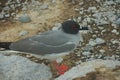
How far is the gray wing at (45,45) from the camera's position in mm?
8609

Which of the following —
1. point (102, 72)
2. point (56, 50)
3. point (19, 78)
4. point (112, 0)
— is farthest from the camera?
point (112, 0)

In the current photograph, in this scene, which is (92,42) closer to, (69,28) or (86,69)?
(69,28)

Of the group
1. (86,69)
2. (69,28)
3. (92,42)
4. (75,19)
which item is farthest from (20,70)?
(75,19)

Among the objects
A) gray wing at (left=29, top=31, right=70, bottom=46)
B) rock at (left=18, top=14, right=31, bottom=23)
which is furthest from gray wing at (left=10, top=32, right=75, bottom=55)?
rock at (left=18, top=14, right=31, bottom=23)

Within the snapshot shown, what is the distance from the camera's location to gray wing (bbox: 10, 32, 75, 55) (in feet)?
28.2

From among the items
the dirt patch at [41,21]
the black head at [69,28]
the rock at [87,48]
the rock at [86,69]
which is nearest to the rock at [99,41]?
the rock at [87,48]

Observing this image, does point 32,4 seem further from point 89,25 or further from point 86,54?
point 86,54

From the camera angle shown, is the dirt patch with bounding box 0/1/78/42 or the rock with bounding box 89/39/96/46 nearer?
the rock with bounding box 89/39/96/46

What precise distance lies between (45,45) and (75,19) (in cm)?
270

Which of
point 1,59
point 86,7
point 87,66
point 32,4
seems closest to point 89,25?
point 86,7

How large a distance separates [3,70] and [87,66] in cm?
182

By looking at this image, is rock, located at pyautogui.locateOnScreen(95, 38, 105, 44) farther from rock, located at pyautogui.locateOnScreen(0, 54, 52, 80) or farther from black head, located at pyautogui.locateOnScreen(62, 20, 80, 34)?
rock, located at pyautogui.locateOnScreen(0, 54, 52, 80)

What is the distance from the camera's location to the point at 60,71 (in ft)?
30.2

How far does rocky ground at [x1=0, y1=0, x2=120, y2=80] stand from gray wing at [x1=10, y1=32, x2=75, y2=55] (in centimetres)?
115
